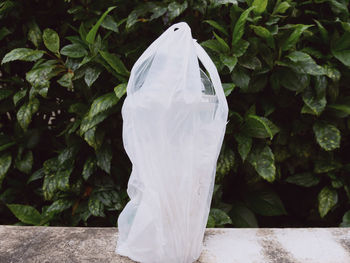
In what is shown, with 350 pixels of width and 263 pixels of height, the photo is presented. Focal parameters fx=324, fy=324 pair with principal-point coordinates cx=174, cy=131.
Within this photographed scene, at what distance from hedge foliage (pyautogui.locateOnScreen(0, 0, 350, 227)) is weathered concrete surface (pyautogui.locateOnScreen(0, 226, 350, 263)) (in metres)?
0.19

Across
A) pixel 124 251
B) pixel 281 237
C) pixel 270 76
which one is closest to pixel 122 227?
pixel 124 251

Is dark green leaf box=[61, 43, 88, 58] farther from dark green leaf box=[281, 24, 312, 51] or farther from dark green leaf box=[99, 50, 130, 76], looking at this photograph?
dark green leaf box=[281, 24, 312, 51]

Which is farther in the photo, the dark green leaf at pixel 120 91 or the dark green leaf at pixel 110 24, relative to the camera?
the dark green leaf at pixel 110 24

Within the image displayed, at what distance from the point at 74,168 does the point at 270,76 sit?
113cm

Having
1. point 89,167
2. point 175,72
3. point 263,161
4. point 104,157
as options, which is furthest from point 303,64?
point 89,167

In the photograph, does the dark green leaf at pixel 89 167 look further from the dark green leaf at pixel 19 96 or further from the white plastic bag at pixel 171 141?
the white plastic bag at pixel 171 141

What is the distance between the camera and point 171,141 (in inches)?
40.4

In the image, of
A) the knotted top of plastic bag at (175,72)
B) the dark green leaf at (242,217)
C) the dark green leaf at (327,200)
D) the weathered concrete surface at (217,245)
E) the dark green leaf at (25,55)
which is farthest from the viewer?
the dark green leaf at (242,217)

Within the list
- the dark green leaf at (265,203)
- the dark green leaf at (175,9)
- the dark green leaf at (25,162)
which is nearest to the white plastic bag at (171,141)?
the dark green leaf at (175,9)

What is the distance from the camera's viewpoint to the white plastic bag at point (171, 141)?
39.6 inches

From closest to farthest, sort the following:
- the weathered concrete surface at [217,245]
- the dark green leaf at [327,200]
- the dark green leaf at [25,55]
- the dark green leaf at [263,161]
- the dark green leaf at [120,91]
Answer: the weathered concrete surface at [217,245] → the dark green leaf at [120,91] → the dark green leaf at [263,161] → the dark green leaf at [25,55] → the dark green leaf at [327,200]

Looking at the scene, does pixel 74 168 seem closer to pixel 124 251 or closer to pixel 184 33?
pixel 124 251

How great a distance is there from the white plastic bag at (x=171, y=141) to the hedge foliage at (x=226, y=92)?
15.1 inches

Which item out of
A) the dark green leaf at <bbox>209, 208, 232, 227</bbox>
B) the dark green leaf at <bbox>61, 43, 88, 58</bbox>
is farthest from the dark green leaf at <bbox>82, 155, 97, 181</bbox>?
the dark green leaf at <bbox>209, 208, 232, 227</bbox>
